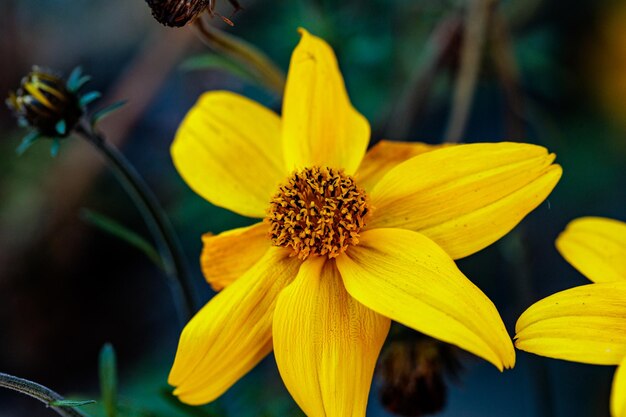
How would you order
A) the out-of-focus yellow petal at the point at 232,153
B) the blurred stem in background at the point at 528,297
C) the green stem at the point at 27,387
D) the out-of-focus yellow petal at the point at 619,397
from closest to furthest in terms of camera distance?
1. the out-of-focus yellow petal at the point at 619,397
2. the green stem at the point at 27,387
3. the out-of-focus yellow petal at the point at 232,153
4. the blurred stem in background at the point at 528,297

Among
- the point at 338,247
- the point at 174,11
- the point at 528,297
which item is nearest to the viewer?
the point at 174,11

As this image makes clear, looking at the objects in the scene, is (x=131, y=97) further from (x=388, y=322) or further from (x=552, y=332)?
(x=552, y=332)

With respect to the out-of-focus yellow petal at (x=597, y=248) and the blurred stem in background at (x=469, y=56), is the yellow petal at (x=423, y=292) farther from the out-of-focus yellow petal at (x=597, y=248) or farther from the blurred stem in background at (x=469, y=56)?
the blurred stem in background at (x=469, y=56)

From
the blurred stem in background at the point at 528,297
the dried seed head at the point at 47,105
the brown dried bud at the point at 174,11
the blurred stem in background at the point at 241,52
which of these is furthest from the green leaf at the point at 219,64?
the blurred stem in background at the point at 528,297

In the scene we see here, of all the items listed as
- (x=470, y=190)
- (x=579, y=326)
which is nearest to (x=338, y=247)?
(x=470, y=190)

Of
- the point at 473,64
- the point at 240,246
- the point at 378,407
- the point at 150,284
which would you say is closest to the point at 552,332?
the point at 240,246

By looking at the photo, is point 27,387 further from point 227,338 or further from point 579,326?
point 579,326

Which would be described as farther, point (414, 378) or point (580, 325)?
point (414, 378)
